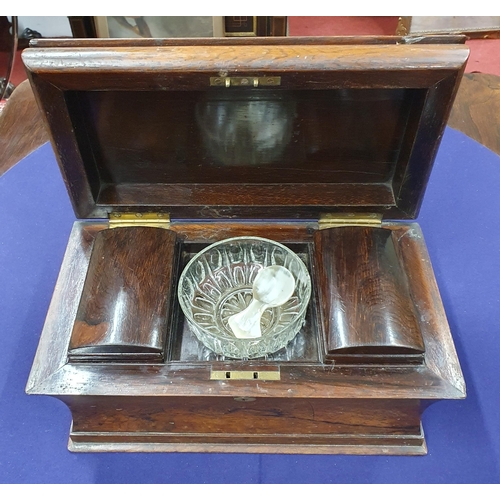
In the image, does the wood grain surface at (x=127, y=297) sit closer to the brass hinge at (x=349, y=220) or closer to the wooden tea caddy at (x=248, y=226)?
the wooden tea caddy at (x=248, y=226)

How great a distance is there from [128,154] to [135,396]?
1.23 feet

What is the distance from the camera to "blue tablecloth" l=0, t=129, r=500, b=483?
792 millimetres

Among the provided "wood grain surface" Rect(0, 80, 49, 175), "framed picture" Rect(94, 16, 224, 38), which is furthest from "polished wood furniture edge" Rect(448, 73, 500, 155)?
"framed picture" Rect(94, 16, 224, 38)

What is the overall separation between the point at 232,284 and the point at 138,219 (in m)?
0.19

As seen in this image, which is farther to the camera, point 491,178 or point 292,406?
point 491,178

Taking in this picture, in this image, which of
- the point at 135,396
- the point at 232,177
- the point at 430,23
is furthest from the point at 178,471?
the point at 430,23

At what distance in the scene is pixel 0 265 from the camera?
1.01m

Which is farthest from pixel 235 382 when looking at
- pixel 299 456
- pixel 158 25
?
pixel 158 25

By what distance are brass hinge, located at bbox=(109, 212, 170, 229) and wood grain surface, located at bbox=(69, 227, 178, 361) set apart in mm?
36

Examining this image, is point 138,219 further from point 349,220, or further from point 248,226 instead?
point 349,220

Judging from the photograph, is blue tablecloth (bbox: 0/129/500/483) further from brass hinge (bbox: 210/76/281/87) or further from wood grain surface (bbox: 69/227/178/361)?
brass hinge (bbox: 210/76/281/87)

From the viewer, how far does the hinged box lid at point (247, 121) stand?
2.17ft
